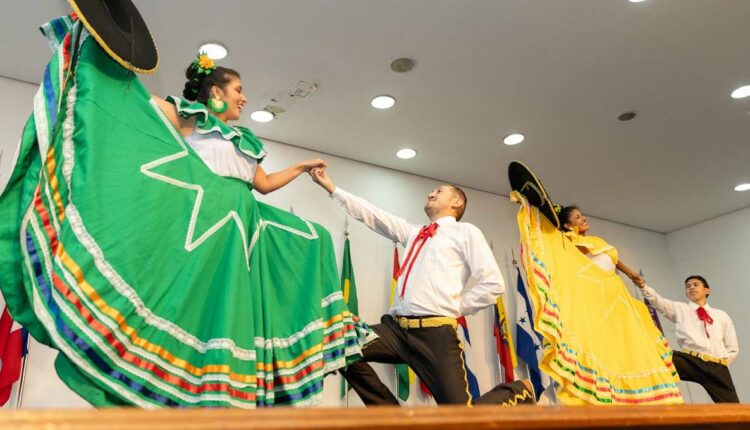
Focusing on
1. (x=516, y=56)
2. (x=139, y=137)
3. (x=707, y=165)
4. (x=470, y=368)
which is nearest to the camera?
(x=139, y=137)

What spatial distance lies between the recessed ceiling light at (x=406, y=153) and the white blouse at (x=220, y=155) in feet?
10.1

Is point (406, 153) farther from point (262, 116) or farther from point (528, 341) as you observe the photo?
point (528, 341)

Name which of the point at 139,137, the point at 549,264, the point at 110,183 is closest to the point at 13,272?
the point at 110,183

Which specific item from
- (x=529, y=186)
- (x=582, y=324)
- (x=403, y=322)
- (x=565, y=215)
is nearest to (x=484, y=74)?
(x=529, y=186)

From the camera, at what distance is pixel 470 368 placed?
4.96 m

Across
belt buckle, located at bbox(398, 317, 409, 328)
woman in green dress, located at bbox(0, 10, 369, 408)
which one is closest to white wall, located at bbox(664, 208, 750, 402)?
belt buckle, located at bbox(398, 317, 409, 328)

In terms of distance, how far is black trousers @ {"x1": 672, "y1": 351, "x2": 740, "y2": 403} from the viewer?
4.35 metres

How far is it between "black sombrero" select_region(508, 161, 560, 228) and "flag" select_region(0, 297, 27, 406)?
2927 mm

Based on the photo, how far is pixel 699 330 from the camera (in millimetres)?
4660

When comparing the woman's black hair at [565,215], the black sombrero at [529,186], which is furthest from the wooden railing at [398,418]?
the woman's black hair at [565,215]

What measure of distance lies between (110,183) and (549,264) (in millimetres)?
2599

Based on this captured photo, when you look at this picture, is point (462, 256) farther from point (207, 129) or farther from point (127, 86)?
point (127, 86)

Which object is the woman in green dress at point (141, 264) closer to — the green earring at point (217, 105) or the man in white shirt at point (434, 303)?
the green earring at point (217, 105)

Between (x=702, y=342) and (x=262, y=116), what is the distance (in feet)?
12.7
